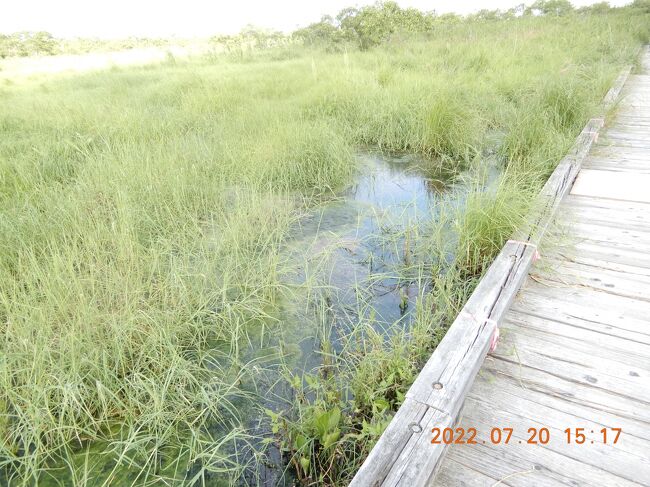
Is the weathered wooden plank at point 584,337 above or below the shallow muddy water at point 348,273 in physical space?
above

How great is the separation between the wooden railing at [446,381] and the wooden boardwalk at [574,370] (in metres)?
0.13

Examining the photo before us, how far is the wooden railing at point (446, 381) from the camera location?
47.7 inches

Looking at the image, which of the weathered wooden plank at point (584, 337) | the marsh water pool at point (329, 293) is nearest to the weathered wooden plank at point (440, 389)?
the weathered wooden plank at point (584, 337)

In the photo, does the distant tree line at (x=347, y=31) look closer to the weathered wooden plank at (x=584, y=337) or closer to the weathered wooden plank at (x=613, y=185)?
the weathered wooden plank at (x=613, y=185)

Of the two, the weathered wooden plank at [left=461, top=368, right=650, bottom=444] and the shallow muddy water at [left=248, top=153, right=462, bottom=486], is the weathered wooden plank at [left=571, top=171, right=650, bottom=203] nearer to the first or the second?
the shallow muddy water at [left=248, top=153, right=462, bottom=486]

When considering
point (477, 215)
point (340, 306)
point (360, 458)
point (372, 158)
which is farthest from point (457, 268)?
point (372, 158)

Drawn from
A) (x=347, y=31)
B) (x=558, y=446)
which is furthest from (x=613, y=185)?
(x=347, y=31)

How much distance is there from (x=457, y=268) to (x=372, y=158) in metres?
2.52

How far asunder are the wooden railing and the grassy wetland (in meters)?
0.23

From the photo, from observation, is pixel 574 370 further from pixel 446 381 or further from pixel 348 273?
pixel 348 273

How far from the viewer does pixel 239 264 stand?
270 centimetres

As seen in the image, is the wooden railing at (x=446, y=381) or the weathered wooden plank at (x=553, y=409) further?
the weathered wooden plank at (x=553, y=409)

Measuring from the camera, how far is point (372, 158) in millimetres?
4980
